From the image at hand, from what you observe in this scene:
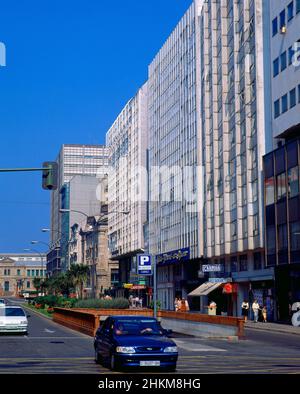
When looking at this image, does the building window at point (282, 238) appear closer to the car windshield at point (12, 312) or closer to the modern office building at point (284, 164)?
the modern office building at point (284, 164)

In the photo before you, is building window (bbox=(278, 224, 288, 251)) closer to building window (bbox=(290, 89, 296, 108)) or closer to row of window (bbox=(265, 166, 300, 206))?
row of window (bbox=(265, 166, 300, 206))

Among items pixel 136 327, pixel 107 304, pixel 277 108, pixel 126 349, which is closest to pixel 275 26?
pixel 277 108

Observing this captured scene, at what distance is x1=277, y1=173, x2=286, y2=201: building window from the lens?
171ft

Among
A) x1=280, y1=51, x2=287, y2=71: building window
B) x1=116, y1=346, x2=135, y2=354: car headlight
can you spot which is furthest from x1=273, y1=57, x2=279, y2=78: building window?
x1=116, y1=346, x2=135, y2=354: car headlight

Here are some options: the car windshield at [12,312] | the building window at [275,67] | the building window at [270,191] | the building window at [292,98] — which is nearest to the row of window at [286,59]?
the building window at [275,67]

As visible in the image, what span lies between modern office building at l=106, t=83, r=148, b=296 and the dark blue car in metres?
77.1

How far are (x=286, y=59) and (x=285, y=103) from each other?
3.32 meters

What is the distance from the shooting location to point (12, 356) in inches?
886

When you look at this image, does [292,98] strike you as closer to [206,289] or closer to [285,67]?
[285,67]

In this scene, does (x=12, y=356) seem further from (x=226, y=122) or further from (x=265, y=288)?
(x=226, y=122)

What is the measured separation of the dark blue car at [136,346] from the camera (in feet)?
57.0

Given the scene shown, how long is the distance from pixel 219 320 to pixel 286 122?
931 inches

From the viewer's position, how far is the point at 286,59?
5303 centimetres
